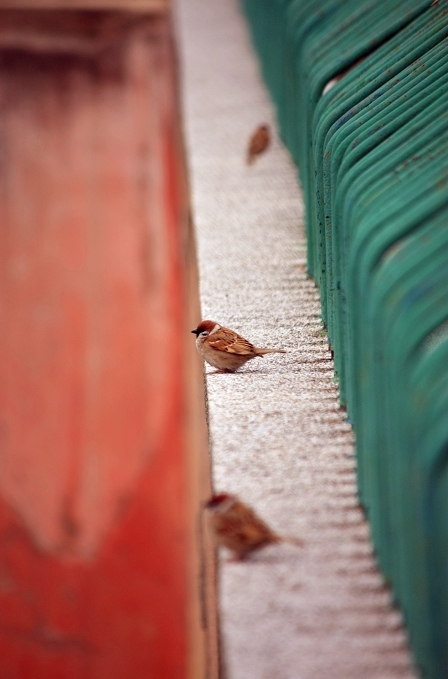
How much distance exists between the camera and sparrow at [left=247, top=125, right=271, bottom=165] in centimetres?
786

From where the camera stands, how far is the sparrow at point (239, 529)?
3514 millimetres

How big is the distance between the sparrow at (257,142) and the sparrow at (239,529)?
14.9 feet

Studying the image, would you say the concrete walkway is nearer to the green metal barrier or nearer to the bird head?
the green metal barrier

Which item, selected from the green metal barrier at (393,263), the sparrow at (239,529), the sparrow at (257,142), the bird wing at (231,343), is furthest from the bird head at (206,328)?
the sparrow at (257,142)

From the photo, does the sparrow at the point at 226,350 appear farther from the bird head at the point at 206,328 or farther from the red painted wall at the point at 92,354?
the red painted wall at the point at 92,354

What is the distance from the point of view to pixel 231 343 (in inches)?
192

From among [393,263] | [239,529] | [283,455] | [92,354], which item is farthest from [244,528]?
[92,354]

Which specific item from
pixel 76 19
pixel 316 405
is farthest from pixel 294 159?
pixel 76 19

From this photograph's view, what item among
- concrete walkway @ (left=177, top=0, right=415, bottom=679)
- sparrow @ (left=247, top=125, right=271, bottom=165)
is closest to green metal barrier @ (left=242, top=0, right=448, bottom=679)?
concrete walkway @ (left=177, top=0, right=415, bottom=679)

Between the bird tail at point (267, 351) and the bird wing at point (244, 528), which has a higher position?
the bird tail at point (267, 351)

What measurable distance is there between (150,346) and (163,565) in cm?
278

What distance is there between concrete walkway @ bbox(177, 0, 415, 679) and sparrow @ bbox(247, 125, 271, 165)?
95 millimetres

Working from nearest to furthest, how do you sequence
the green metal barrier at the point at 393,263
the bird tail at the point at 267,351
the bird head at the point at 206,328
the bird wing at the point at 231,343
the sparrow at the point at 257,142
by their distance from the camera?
the green metal barrier at the point at 393,263
the bird wing at the point at 231,343
the bird tail at the point at 267,351
the bird head at the point at 206,328
the sparrow at the point at 257,142

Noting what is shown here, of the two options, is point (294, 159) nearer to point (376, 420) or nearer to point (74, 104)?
point (376, 420)
